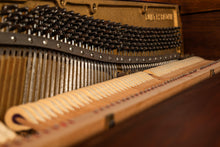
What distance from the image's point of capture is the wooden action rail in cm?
67

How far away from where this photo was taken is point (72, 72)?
5.20 ft

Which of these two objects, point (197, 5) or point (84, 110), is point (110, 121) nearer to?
point (84, 110)

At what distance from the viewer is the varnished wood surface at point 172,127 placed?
692 mm

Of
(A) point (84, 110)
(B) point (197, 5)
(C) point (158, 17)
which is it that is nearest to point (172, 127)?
(A) point (84, 110)

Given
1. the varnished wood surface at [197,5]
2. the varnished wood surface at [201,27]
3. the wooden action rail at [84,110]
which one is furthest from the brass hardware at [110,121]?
Result: the varnished wood surface at [197,5]

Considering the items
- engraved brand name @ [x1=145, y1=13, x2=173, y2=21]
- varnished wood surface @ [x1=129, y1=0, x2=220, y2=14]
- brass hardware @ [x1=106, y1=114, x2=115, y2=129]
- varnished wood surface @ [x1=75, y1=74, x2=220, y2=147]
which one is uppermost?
varnished wood surface @ [x1=129, y1=0, x2=220, y2=14]

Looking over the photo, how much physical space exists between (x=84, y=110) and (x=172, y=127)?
0.47 m

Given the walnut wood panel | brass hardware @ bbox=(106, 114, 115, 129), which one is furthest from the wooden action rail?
the walnut wood panel

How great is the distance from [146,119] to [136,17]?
1.70 metres

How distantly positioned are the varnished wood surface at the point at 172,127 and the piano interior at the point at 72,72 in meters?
0.06

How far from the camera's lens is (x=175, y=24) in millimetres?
2916

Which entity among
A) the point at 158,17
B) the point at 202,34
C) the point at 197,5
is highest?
the point at 197,5

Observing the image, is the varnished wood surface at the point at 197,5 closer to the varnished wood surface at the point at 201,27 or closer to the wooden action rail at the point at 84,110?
the varnished wood surface at the point at 201,27

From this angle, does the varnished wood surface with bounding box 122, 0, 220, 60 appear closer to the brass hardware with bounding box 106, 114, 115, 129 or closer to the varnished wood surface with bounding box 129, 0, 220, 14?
the varnished wood surface with bounding box 129, 0, 220, 14
